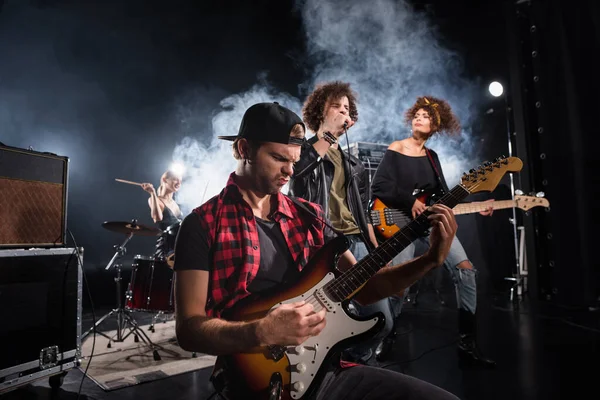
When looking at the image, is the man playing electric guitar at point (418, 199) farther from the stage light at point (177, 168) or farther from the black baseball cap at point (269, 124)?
the stage light at point (177, 168)

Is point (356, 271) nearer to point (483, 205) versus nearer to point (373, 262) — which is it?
point (373, 262)

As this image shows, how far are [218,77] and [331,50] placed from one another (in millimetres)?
1025

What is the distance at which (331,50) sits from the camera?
3.32m

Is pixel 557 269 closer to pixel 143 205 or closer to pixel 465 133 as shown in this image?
pixel 465 133

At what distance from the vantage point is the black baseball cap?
152 centimetres

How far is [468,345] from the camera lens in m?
2.77

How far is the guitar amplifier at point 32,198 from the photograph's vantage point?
7.18ft

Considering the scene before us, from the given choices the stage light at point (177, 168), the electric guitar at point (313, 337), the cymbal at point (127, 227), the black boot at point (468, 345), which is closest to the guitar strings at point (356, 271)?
the electric guitar at point (313, 337)

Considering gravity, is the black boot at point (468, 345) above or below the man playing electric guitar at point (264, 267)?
below

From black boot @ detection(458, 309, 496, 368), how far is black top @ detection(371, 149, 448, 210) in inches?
A: 38.7

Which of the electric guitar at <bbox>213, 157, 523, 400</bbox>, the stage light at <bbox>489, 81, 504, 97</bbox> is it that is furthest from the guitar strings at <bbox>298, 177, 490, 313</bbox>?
the stage light at <bbox>489, 81, 504, 97</bbox>

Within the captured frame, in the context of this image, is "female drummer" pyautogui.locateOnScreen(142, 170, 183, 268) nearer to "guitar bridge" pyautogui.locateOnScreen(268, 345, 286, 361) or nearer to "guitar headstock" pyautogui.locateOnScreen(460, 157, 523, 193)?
"guitar bridge" pyautogui.locateOnScreen(268, 345, 286, 361)

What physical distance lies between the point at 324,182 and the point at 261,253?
57cm

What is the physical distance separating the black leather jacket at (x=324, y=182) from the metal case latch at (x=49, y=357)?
1.93m
